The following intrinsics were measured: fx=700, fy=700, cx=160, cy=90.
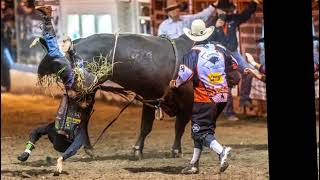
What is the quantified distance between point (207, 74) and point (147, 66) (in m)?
0.66

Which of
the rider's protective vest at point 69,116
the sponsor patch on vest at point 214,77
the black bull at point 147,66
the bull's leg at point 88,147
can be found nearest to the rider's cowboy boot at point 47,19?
the black bull at point 147,66

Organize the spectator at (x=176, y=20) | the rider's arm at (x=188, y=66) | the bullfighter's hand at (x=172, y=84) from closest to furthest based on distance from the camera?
the rider's arm at (x=188, y=66) → the bullfighter's hand at (x=172, y=84) → the spectator at (x=176, y=20)

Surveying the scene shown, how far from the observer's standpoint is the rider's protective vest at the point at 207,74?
4988mm

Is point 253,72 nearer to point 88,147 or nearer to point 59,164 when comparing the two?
point 88,147

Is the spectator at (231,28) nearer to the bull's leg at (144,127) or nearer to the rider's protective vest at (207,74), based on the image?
the rider's protective vest at (207,74)

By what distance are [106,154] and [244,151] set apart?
4.08 feet

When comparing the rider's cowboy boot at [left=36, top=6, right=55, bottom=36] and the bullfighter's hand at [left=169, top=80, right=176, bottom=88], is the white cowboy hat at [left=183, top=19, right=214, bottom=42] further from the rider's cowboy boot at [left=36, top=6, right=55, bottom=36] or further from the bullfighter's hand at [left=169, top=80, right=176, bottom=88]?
the rider's cowboy boot at [left=36, top=6, right=55, bottom=36]

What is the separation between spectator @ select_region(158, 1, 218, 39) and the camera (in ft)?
18.3

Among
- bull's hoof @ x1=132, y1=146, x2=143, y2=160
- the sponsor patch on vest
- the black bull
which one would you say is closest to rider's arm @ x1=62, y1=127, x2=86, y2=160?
the black bull

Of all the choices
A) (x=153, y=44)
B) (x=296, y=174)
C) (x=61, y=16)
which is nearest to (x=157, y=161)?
(x=153, y=44)

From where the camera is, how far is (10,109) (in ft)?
35.6

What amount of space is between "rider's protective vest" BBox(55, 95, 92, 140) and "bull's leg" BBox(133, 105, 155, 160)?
0.53 metres

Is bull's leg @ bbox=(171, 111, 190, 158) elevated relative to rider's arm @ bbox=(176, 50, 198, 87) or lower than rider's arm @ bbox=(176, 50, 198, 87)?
lower

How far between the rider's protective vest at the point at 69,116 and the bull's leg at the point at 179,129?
30.0 inches
